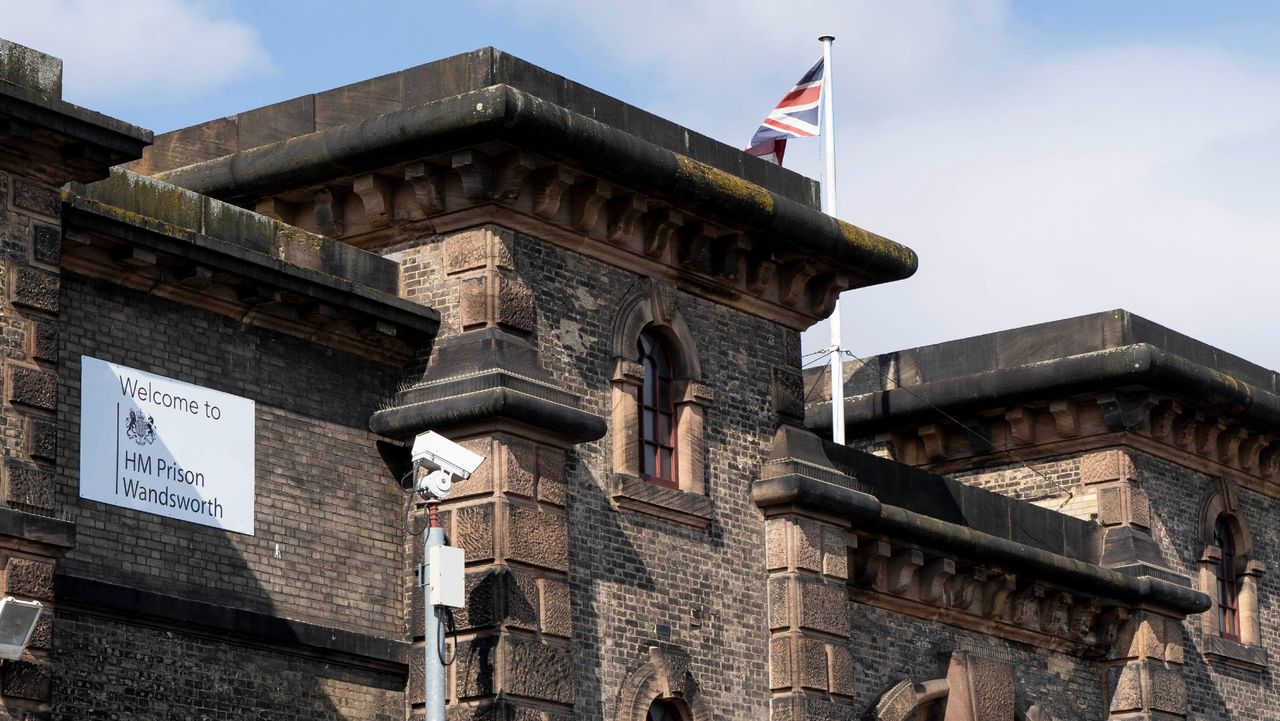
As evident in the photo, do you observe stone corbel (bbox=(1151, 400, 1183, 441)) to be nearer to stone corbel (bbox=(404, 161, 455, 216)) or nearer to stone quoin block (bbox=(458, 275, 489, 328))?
stone quoin block (bbox=(458, 275, 489, 328))

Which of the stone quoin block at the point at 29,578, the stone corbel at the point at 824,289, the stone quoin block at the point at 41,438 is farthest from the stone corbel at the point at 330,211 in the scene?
the stone quoin block at the point at 29,578

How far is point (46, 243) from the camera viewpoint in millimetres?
16781

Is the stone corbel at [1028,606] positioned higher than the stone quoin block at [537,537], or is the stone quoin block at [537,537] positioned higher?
the stone corbel at [1028,606]

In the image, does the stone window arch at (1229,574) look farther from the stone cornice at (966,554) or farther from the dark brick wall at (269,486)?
the dark brick wall at (269,486)

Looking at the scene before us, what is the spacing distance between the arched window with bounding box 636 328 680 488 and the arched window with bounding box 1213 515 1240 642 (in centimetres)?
940

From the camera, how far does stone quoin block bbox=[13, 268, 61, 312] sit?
A: 54.2 feet

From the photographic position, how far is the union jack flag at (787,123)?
2594 cm

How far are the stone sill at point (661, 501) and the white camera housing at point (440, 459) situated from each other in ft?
9.71

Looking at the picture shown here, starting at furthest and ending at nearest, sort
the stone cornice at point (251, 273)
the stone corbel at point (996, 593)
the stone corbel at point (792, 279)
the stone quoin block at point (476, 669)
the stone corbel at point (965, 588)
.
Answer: the stone corbel at point (996, 593)
the stone corbel at point (965, 588)
the stone corbel at point (792, 279)
the stone quoin block at point (476, 669)
the stone cornice at point (251, 273)

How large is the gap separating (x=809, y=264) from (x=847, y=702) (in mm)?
4027

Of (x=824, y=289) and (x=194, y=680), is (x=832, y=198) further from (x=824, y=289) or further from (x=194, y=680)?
(x=194, y=680)

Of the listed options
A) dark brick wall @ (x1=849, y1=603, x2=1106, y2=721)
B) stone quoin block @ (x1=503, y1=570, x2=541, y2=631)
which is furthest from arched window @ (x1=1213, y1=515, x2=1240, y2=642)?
stone quoin block @ (x1=503, y1=570, x2=541, y2=631)

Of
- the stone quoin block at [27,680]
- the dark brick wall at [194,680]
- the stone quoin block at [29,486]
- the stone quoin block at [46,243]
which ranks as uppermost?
the stone quoin block at [46,243]

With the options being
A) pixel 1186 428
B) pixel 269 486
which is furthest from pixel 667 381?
pixel 1186 428
